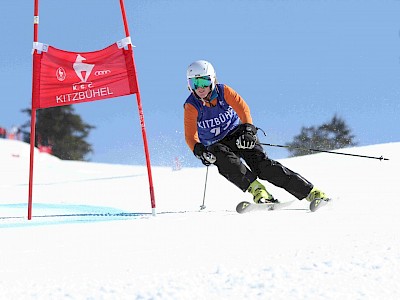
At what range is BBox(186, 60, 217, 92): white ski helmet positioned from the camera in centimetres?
512

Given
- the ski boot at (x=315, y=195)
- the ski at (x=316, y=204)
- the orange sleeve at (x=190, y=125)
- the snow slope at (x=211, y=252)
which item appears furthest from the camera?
the orange sleeve at (x=190, y=125)

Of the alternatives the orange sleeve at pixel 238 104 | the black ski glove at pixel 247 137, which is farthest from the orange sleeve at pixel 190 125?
the black ski glove at pixel 247 137

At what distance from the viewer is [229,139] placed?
534 cm

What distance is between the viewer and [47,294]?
2369 mm

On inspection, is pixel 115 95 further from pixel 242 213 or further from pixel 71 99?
pixel 242 213

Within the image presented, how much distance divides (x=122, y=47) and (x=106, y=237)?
232 cm

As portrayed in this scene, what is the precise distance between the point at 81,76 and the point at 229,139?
167 centimetres

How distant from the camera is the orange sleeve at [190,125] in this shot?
539cm

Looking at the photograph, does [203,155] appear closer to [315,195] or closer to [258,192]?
[258,192]

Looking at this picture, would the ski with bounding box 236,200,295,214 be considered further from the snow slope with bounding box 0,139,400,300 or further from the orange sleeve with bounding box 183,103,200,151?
the orange sleeve with bounding box 183,103,200,151

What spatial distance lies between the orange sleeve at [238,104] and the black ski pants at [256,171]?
299 mm

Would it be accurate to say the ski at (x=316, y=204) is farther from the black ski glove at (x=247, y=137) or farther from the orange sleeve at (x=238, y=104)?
the orange sleeve at (x=238, y=104)

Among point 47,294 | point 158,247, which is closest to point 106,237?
point 158,247

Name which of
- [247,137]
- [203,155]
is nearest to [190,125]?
[203,155]
